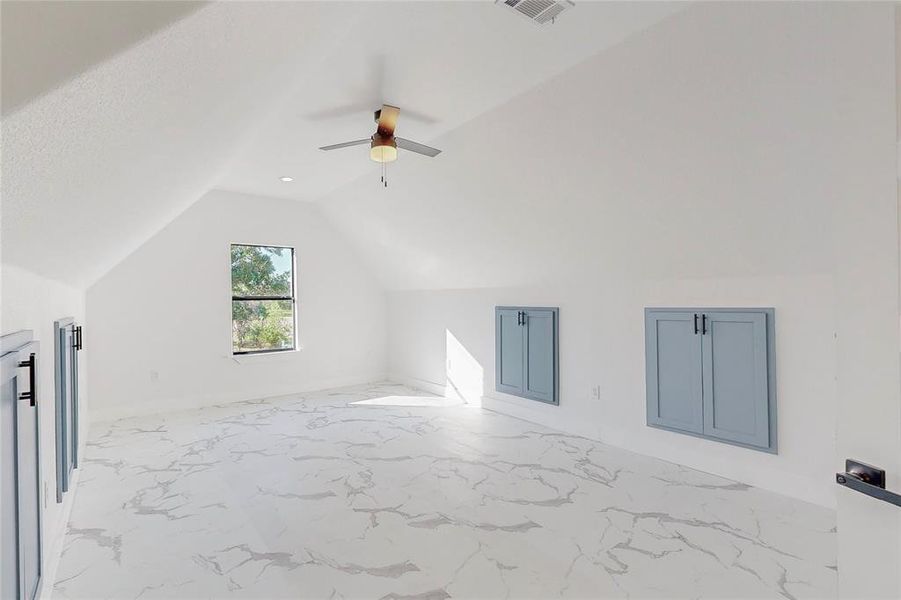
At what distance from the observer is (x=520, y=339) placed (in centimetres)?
481

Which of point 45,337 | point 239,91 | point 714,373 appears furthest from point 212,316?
point 714,373

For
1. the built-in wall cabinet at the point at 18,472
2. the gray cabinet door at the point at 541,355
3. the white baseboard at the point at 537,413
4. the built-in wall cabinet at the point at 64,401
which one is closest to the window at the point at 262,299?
the built-in wall cabinet at the point at 64,401

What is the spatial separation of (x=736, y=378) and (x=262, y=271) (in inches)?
214

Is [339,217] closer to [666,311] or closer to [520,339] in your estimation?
[520,339]

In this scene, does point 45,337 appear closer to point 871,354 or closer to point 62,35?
point 62,35

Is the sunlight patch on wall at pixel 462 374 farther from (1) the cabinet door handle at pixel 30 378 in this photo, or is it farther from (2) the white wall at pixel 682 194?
(1) the cabinet door handle at pixel 30 378

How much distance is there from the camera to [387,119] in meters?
2.98

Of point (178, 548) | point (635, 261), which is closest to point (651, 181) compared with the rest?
point (635, 261)

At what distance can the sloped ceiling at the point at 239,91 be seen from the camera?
0.80 m

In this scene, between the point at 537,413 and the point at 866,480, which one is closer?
the point at 866,480

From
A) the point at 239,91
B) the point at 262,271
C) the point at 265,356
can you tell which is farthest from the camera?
the point at 262,271

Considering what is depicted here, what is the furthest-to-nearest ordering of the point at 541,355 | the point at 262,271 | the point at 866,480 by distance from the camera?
the point at 262,271 → the point at 541,355 → the point at 866,480

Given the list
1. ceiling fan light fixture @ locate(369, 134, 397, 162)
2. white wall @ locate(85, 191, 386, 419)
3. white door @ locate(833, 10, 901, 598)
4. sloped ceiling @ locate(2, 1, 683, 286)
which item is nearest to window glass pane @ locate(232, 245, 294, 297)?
white wall @ locate(85, 191, 386, 419)

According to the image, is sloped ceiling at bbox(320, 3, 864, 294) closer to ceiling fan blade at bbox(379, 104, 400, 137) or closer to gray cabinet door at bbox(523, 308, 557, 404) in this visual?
gray cabinet door at bbox(523, 308, 557, 404)
